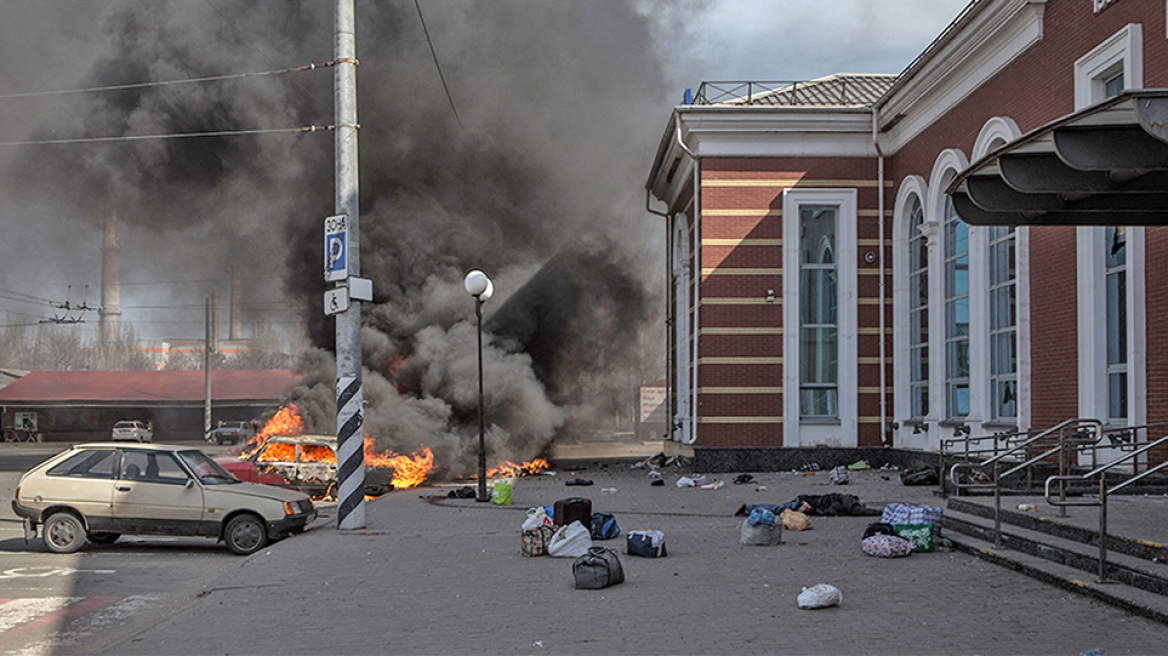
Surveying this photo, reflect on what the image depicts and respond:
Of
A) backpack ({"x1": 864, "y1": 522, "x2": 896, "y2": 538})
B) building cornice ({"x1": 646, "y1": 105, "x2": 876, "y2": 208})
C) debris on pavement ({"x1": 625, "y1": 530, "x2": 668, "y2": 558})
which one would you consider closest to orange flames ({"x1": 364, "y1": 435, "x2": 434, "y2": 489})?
building cornice ({"x1": 646, "y1": 105, "x2": 876, "y2": 208})

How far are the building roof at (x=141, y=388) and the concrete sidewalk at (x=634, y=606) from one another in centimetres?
4010

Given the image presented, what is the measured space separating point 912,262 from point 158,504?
16.0m

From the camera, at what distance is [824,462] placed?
69.7 feet

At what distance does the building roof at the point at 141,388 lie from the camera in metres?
48.0

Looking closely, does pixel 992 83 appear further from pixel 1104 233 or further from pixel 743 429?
pixel 743 429

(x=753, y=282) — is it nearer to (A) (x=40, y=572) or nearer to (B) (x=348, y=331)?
(B) (x=348, y=331)

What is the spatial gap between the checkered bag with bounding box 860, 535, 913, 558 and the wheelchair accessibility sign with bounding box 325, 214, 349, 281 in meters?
7.29

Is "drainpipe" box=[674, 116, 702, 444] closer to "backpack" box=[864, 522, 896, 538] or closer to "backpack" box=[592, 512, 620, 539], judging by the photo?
"backpack" box=[592, 512, 620, 539]

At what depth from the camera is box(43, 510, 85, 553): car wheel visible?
36.6ft

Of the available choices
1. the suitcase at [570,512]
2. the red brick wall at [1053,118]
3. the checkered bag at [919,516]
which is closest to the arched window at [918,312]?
the red brick wall at [1053,118]

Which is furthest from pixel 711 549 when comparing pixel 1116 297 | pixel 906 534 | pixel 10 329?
pixel 10 329

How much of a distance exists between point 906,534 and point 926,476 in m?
7.25

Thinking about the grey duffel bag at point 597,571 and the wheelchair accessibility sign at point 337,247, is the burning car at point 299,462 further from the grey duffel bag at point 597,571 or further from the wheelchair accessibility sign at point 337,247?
the grey duffel bag at point 597,571

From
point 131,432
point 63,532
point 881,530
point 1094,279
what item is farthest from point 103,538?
point 131,432
